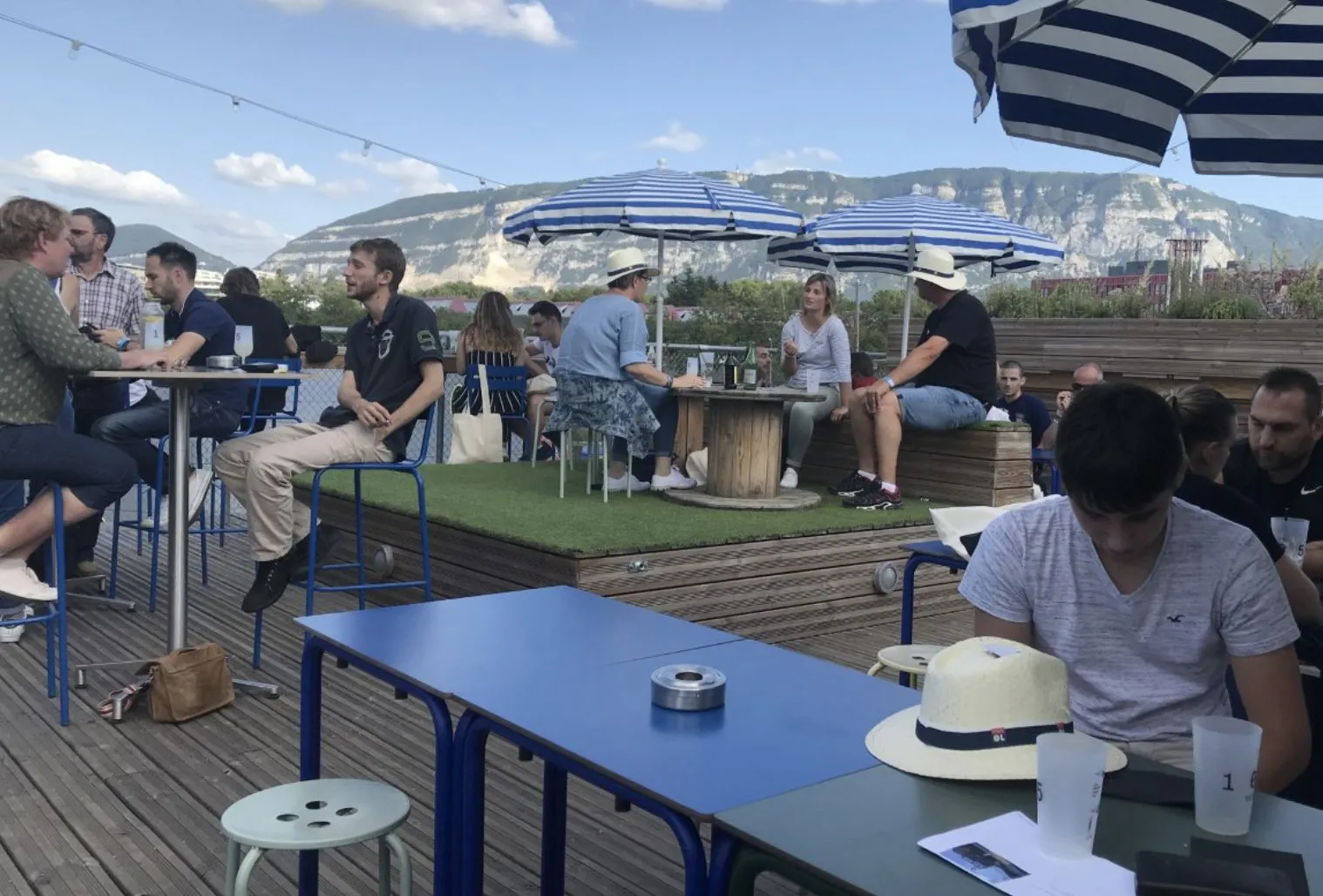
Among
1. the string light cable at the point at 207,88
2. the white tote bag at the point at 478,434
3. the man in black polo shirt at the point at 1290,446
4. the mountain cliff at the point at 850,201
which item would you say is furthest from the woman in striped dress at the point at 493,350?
the mountain cliff at the point at 850,201

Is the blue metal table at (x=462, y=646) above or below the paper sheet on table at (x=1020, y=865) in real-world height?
below

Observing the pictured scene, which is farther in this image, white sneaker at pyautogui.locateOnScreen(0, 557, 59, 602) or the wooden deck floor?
white sneaker at pyautogui.locateOnScreen(0, 557, 59, 602)

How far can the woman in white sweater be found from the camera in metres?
6.87

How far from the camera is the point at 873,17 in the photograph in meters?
45.5

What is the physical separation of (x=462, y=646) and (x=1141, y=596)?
115 cm

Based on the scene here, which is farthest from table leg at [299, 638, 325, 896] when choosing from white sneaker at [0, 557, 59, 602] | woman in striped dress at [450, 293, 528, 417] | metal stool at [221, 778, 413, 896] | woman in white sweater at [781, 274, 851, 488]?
woman in striped dress at [450, 293, 528, 417]

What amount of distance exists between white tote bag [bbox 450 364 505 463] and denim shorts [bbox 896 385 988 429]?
3097 mm

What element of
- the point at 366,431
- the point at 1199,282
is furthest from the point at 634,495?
the point at 1199,282

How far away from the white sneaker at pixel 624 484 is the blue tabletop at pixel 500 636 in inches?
163

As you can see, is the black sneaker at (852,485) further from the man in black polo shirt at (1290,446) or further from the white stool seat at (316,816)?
the white stool seat at (316,816)

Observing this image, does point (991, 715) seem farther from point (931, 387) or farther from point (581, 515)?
point (931, 387)

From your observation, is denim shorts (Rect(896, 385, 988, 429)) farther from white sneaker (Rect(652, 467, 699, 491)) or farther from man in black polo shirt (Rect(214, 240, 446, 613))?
man in black polo shirt (Rect(214, 240, 446, 613))

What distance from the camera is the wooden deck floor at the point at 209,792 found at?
2611 millimetres

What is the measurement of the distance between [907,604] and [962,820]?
2288 millimetres
